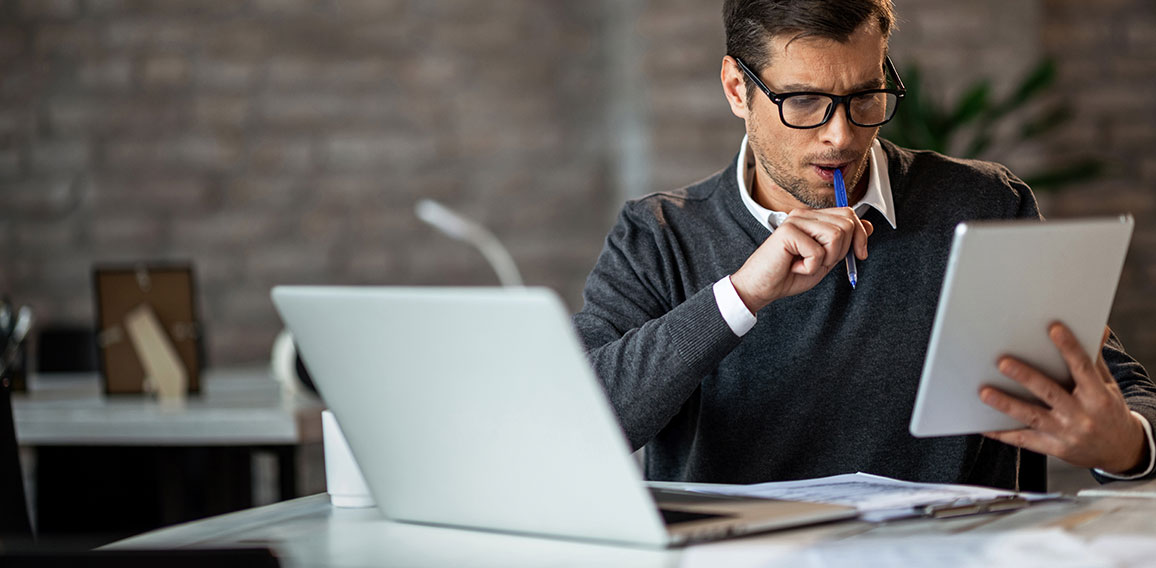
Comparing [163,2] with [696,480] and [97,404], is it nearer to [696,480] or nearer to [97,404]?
[97,404]

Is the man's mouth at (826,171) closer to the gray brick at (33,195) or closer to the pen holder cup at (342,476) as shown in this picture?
the pen holder cup at (342,476)

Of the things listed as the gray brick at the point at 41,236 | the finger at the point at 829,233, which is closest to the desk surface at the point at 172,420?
the finger at the point at 829,233

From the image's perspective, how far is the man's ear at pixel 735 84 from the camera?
1.53 meters

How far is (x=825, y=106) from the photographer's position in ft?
4.61

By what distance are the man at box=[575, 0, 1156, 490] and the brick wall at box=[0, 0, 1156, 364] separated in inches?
89.4

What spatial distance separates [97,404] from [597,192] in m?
2.08

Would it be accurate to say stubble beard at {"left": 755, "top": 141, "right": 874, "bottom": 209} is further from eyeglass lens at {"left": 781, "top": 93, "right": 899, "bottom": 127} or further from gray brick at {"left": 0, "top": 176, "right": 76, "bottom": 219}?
gray brick at {"left": 0, "top": 176, "right": 76, "bottom": 219}

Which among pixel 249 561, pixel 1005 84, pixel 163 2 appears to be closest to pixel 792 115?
pixel 249 561

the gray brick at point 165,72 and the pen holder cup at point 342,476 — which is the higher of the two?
the gray brick at point 165,72

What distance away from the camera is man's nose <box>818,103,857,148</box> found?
1.39m

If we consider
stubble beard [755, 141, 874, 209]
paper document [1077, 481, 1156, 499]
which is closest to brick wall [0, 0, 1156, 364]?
stubble beard [755, 141, 874, 209]

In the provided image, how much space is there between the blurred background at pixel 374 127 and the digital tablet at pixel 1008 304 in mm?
2801

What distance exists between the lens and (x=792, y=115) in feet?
4.67

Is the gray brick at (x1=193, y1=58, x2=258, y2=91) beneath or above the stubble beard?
above
